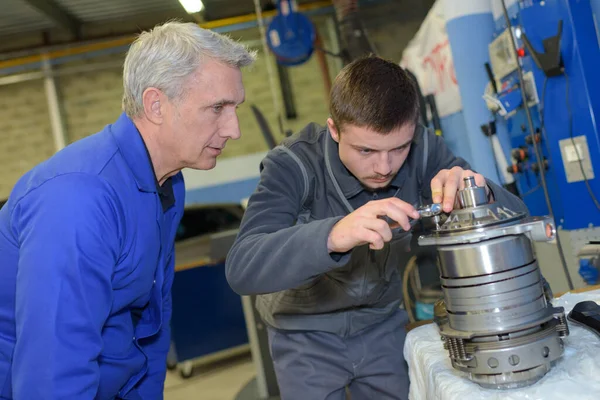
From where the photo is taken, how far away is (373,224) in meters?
0.93

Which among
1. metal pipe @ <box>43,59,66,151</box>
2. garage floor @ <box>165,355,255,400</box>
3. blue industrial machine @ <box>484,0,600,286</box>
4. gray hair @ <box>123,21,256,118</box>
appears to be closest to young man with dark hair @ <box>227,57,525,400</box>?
gray hair @ <box>123,21,256,118</box>

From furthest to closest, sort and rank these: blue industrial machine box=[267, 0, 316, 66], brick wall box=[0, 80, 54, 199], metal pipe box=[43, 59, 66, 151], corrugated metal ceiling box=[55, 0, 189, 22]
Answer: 1. brick wall box=[0, 80, 54, 199]
2. metal pipe box=[43, 59, 66, 151]
3. corrugated metal ceiling box=[55, 0, 189, 22]
4. blue industrial machine box=[267, 0, 316, 66]

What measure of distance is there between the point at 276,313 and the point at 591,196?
4.73 feet

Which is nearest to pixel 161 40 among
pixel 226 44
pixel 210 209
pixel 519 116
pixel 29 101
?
pixel 226 44

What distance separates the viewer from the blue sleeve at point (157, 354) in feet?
4.61

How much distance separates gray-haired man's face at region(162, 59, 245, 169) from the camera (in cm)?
121

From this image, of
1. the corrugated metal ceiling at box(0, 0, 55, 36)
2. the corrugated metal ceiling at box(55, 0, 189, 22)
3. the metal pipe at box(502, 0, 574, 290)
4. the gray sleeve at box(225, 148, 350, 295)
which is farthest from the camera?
the corrugated metal ceiling at box(55, 0, 189, 22)

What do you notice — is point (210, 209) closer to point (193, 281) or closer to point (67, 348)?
point (193, 281)

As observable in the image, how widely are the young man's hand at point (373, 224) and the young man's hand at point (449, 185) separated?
10cm

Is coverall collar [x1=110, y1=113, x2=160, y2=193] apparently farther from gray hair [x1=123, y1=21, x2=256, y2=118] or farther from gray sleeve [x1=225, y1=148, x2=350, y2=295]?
gray sleeve [x1=225, y1=148, x2=350, y2=295]

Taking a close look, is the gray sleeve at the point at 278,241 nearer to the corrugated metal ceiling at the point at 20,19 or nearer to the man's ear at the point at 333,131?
the man's ear at the point at 333,131

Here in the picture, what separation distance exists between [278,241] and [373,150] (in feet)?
1.10

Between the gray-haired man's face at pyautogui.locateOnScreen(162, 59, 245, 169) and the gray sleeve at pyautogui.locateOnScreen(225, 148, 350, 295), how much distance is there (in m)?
0.15

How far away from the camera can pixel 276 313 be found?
4.96 ft
